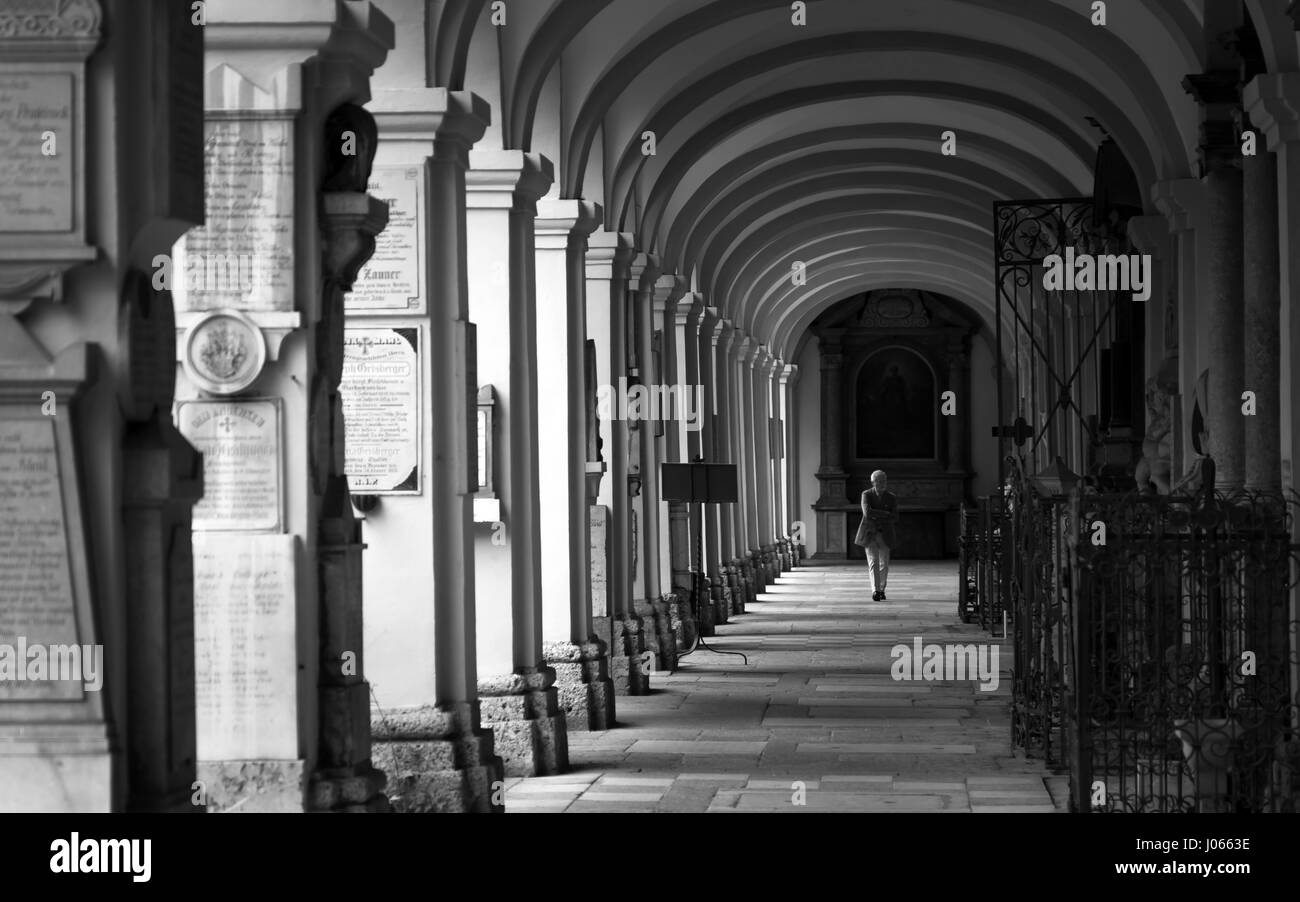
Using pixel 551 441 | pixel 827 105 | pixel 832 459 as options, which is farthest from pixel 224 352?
pixel 832 459

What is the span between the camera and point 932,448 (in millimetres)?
37562

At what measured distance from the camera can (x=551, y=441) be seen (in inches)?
507

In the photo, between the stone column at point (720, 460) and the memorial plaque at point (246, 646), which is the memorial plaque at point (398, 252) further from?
the stone column at point (720, 460)

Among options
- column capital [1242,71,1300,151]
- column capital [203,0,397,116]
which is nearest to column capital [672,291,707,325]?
column capital [1242,71,1300,151]

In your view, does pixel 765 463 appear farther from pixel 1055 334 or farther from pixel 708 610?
pixel 708 610

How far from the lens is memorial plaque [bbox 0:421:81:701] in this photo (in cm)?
513

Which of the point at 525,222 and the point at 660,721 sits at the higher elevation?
the point at 525,222

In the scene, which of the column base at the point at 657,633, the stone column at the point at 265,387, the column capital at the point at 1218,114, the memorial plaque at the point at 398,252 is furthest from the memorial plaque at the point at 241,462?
the column base at the point at 657,633

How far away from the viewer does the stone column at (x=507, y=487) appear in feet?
35.5

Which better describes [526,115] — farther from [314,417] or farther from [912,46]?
[912,46]

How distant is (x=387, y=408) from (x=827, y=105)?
10885 millimetres

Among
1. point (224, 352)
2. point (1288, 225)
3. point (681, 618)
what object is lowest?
point (681, 618)
